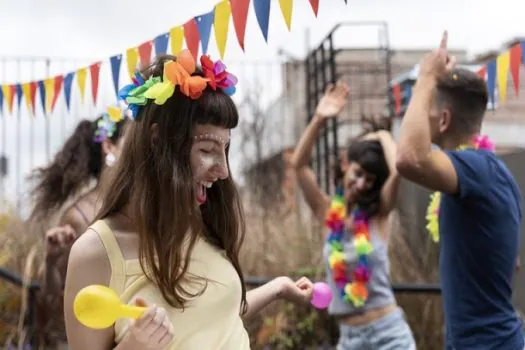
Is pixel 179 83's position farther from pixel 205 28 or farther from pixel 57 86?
pixel 57 86

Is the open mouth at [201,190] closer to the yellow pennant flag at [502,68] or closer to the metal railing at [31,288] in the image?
the metal railing at [31,288]

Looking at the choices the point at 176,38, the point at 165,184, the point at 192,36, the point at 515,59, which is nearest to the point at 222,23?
the point at 192,36

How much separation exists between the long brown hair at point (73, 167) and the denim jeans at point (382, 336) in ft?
4.83

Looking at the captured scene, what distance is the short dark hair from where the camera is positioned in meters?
2.90

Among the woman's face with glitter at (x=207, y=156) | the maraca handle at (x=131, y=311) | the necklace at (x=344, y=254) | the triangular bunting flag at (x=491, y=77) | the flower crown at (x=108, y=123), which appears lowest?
the necklace at (x=344, y=254)

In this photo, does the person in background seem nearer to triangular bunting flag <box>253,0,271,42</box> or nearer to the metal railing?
triangular bunting flag <box>253,0,271,42</box>

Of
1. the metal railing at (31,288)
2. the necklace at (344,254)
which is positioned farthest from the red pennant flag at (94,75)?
the necklace at (344,254)

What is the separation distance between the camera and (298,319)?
5.80 meters

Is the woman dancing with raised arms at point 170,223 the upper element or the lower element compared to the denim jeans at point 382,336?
upper

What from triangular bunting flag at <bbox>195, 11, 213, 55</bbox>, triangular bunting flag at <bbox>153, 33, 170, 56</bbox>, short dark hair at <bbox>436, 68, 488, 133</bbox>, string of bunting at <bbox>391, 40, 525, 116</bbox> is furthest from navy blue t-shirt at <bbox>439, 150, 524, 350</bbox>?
string of bunting at <bbox>391, 40, 525, 116</bbox>

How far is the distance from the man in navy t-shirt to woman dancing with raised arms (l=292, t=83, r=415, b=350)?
106 centimetres

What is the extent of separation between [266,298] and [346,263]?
6.37 feet

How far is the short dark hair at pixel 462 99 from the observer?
2904mm

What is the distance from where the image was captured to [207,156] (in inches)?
76.3
